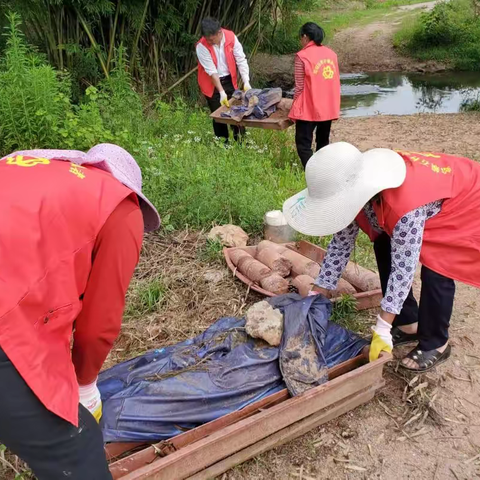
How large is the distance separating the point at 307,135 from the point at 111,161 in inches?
177

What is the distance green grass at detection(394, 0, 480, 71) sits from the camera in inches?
650

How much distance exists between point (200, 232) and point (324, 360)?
1.96 metres

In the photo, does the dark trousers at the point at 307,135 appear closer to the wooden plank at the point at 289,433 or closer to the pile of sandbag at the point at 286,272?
the pile of sandbag at the point at 286,272

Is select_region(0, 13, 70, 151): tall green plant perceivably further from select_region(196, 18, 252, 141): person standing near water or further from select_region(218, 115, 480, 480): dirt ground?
select_region(218, 115, 480, 480): dirt ground

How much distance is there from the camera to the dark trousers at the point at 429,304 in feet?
8.50

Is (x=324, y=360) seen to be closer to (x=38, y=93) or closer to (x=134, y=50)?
(x=38, y=93)

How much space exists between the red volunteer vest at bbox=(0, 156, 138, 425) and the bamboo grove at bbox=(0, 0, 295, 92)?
248 inches

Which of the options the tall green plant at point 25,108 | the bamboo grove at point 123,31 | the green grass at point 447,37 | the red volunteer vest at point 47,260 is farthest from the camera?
the green grass at point 447,37

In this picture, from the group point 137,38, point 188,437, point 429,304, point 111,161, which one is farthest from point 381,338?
point 137,38

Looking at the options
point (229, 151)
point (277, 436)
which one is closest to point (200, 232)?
point (229, 151)

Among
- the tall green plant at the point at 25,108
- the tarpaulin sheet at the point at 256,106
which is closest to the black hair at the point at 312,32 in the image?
the tarpaulin sheet at the point at 256,106

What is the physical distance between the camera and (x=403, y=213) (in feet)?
7.35

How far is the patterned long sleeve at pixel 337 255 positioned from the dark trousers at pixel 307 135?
3248 mm

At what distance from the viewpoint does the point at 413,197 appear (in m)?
2.25
